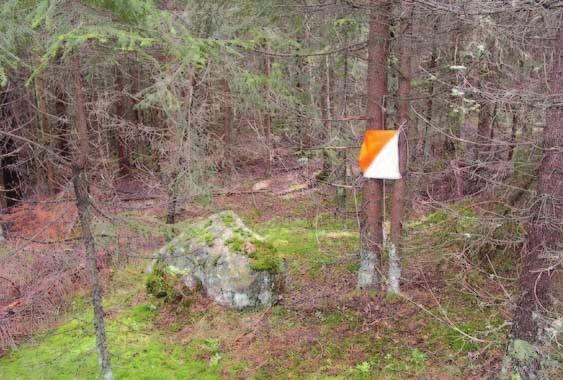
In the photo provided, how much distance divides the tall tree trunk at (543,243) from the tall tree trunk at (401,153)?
2.04 metres

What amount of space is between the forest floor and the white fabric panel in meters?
0.85

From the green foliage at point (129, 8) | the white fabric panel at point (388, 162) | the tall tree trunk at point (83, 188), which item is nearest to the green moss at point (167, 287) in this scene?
the tall tree trunk at point (83, 188)

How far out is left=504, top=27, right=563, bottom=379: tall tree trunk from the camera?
4.23 metres

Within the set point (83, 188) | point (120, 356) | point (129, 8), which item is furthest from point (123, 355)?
point (129, 8)

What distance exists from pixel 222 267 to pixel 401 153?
329 centimetres

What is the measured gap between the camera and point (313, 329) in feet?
21.6

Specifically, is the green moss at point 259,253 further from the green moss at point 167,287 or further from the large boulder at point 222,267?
the green moss at point 167,287

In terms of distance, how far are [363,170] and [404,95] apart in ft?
3.87

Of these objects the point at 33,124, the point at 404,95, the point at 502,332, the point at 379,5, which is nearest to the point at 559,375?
the point at 502,332

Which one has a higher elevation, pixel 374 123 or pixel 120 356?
pixel 374 123

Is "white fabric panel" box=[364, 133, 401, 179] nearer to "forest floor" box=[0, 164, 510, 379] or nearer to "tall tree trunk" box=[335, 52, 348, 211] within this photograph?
"forest floor" box=[0, 164, 510, 379]

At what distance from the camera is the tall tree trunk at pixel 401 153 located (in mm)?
6211

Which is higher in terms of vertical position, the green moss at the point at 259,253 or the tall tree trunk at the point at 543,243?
the tall tree trunk at the point at 543,243

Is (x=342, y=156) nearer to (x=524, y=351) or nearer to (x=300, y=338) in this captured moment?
(x=300, y=338)
